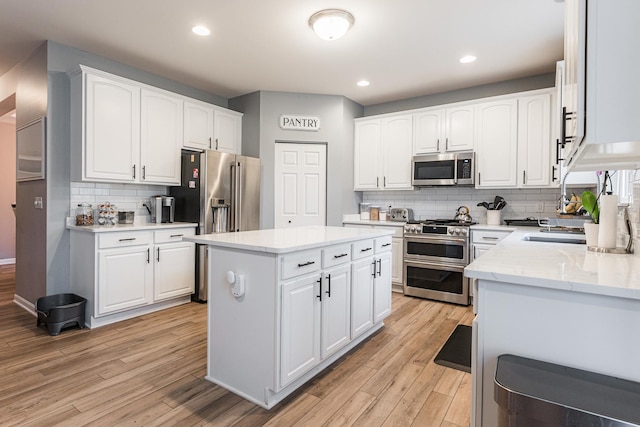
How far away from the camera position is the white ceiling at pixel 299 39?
106 inches

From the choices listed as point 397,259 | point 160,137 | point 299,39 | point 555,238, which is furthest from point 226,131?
point 555,238

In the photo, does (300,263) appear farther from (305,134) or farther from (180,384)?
(305,134)

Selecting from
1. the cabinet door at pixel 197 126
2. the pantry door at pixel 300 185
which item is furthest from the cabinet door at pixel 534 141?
the cabinet door at pixel 197 126

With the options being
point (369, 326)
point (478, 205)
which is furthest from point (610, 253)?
point (478, 205)

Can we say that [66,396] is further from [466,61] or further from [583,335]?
[466,61]

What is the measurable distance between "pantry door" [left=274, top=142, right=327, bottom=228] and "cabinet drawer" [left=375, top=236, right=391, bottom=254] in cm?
185

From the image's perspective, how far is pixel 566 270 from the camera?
1.28 m

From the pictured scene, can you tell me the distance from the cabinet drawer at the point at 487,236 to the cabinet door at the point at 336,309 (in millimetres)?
2087

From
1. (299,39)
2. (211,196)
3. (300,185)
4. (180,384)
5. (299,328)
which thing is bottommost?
(180,384)

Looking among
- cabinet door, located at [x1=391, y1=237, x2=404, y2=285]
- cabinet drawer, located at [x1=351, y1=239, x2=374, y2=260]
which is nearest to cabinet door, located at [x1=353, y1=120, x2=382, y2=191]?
cabinet door, located at [x1=391, y1=237, x2=404, y2=285]

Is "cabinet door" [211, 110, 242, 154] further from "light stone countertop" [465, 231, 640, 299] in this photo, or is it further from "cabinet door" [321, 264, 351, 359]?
"light stone countertop" [465, 231, 640, 299]

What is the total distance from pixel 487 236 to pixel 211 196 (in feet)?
10.5

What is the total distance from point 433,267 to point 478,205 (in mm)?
1014

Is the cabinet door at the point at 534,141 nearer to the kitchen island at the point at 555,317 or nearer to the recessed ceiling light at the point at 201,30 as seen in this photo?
the kitchen island at the point at 555,317
